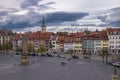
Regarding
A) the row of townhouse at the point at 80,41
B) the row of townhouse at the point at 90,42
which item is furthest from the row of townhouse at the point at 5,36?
the row of townhouse at the point at 90,42

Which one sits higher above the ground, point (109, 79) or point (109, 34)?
point (109, 34)

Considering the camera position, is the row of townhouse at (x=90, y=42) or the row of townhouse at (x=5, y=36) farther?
the row of townhouse at (x=5, y=36)

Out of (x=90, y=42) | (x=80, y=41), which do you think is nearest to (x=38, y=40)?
(x=80, y=41)

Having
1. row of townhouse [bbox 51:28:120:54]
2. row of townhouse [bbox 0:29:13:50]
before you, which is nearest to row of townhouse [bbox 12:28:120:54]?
row of townhouse [bbox 51:28:120:54]

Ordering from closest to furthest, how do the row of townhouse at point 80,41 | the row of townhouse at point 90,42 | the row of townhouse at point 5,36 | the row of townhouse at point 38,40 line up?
the row of townhouse at point 90,42 < the row of townhouse at point 80,41 < the row of townhouse at point 38,40 < the row of townhouse at point 5,36

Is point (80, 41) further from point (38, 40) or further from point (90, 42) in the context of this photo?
point (38, 40)

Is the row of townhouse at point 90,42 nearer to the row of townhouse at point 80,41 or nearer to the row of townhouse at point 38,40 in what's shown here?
the row of townhouse at point 80,41

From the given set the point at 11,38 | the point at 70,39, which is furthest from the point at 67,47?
the point at 11,38

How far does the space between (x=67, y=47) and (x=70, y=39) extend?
2.40 meters

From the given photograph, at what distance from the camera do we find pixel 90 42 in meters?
94.7

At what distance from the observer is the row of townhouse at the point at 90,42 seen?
89438 mm

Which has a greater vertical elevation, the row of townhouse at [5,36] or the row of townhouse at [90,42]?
the row of townhouse at [5,36]

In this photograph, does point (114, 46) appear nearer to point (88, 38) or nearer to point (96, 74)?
point (88, 38)

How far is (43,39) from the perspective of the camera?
112m
